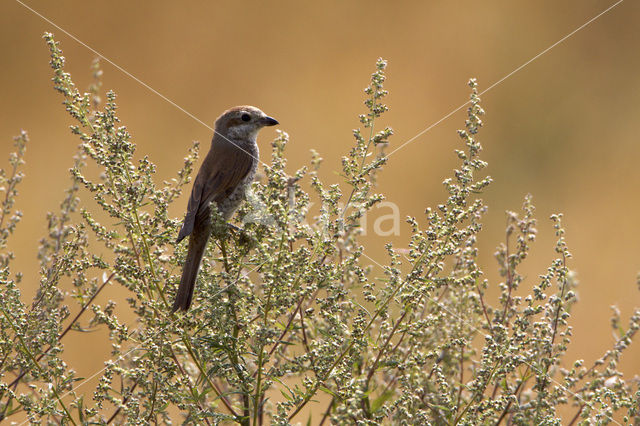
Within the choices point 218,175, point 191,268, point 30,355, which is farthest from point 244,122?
point 30,355

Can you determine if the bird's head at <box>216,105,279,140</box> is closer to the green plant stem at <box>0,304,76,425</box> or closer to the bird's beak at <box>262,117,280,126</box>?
the bird's beak at <box>262,117,280,126</box>

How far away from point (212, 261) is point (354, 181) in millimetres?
661

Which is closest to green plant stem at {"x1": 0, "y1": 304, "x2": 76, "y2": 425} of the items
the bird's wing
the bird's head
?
the bird's wing

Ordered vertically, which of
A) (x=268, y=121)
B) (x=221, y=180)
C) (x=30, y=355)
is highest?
(x=268, y=121)

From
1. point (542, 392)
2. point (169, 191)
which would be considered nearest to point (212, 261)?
point (169, 191)

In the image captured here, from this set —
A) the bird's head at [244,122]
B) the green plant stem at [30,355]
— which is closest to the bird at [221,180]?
the bird's head at [244,122]

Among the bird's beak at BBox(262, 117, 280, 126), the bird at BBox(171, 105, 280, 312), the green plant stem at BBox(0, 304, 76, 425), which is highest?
the bird's beak at BBox(262, 117, 280, 126)

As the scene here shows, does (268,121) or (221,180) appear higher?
(268,121)

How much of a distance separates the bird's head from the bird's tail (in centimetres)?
135

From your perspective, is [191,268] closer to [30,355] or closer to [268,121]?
[30,355]

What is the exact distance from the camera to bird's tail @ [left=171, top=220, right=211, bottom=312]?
2.26 m

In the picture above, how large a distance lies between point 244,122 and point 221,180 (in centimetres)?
71

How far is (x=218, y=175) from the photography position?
3389mm

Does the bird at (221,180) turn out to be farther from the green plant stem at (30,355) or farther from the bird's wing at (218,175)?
the green plant stem at (30,355)
